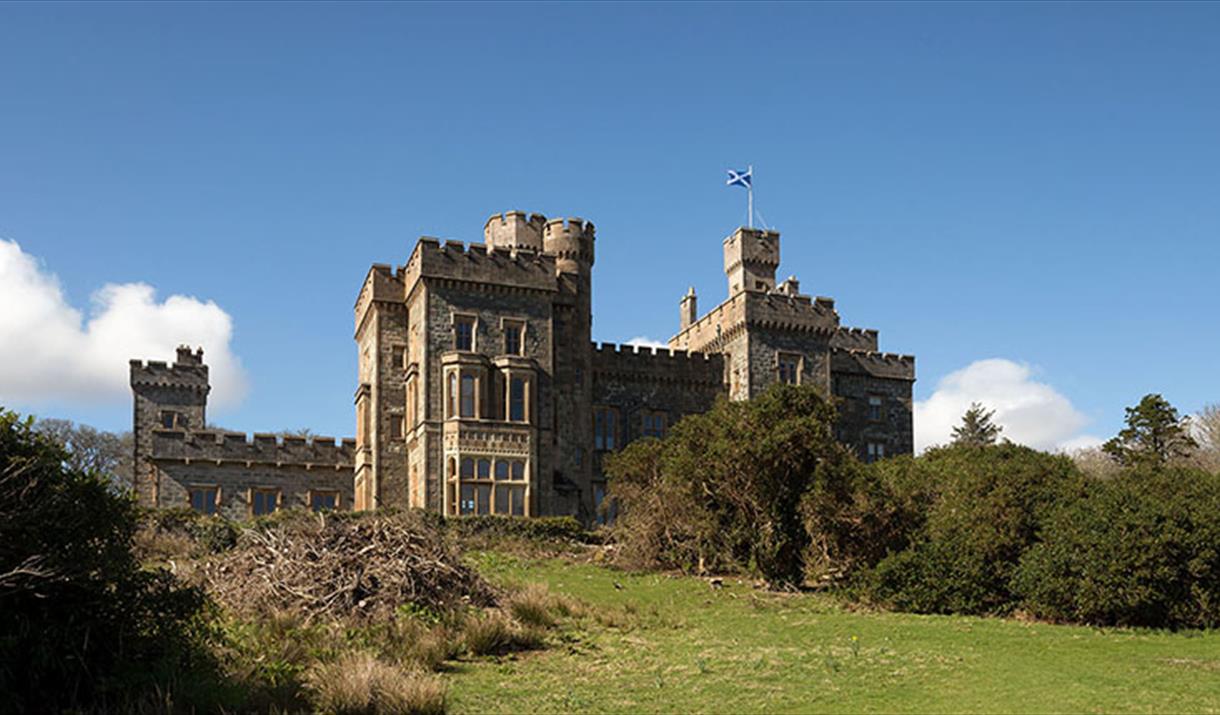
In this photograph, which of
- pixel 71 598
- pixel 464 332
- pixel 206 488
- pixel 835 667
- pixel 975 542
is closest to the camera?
pixel 71 598

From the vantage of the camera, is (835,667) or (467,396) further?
(467,396)

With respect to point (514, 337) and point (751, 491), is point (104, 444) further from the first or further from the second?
point (751, 491)

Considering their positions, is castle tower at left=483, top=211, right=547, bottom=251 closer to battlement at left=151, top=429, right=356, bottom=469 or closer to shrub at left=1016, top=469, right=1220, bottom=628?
battlement at left=151, top=429, right=356, bottom=469

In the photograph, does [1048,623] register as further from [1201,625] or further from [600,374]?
[600,374]

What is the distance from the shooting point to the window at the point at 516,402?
3697 cm

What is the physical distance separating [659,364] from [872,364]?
10.3 m

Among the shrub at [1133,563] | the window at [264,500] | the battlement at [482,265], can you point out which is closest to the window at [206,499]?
the window at [264,500]

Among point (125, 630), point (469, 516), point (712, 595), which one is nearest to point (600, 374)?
point (469, 516)

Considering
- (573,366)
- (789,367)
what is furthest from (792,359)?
(573,366)

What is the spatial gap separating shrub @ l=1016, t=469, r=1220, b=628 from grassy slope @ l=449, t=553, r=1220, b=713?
0.66 m

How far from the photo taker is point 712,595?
73.3 ft

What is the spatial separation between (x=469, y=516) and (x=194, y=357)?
27162 mm

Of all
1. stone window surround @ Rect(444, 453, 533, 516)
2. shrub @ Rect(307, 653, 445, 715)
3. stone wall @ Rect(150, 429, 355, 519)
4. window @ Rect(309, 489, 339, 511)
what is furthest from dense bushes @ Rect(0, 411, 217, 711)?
window @ Rect(309, 489, 339, 511)

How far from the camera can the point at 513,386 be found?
37.1 metres
